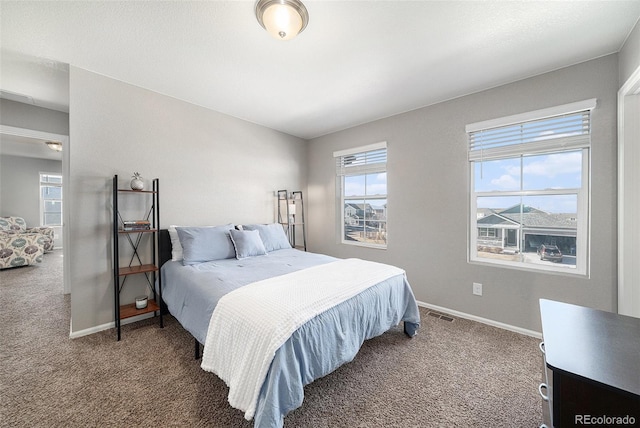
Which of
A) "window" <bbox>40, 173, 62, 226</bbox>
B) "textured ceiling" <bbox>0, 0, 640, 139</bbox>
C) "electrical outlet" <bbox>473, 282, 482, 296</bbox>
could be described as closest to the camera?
"textured ceiling" <bbox>0, 0, 640, 139</bbox>

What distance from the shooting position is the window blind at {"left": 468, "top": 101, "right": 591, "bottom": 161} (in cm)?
220

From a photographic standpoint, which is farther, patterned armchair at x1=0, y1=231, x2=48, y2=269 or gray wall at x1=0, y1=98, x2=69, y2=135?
patterned armchair at x1=0, y1=231, x2=48, y2=269

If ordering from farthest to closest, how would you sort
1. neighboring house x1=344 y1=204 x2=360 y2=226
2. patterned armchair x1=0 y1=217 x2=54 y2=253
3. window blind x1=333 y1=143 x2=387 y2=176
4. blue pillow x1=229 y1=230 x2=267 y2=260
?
patterned armchair x1=0 y1=217 x2=54 y2=253
neighboring house x1=344 y1=204 x2=360 y2=226
window blind x1=333 y1=143 x2=387 y2=176
blue pillow x1=229 y1=230 x2=267 y2=260

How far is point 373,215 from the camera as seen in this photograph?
3.80m

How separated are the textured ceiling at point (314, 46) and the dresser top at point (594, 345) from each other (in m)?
1.90

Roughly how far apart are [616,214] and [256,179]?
13.0 feet

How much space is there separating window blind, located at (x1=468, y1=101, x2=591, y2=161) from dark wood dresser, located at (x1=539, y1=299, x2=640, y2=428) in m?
1.91

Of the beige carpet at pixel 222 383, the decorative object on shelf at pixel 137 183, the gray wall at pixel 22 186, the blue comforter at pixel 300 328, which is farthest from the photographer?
the gray wall at pixel 22 186

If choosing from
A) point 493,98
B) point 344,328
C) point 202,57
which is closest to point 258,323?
point 344,328

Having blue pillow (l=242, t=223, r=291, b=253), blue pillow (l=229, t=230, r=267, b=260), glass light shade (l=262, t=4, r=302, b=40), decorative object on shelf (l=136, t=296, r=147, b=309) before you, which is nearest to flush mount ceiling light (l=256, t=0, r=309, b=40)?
glass light shade (l=262, t=4, r=302, b=40)

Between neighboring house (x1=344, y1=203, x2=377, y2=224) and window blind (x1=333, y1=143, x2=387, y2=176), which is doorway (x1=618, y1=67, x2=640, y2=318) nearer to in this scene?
window blind (x1=333, y1=143, x2=387, y2=176)

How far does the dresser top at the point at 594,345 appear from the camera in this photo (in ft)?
2.50

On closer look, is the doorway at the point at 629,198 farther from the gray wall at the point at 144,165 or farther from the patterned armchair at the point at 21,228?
the patterned armchair at the point at 21,228

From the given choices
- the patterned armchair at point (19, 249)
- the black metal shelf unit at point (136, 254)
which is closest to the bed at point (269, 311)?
the black metal shelf unit at point (136, 254)
